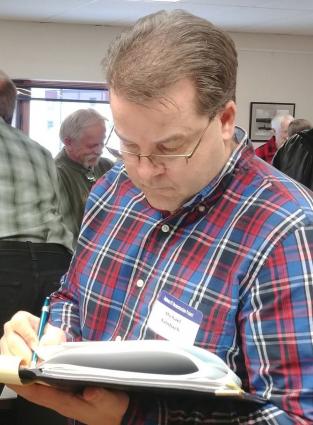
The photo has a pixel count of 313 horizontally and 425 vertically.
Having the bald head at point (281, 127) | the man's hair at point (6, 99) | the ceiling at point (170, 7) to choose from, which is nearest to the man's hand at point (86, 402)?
the man's hair at point (6, 99)

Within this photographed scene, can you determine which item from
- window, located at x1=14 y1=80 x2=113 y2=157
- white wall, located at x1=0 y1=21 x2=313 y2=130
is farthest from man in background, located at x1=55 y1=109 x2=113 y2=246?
window, located at x1=14 y1=80 x2=113 y2=157

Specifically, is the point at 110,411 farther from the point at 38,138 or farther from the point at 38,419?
the point at 38,138

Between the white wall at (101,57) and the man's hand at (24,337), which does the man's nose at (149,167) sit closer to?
the man's hand at (24,337)

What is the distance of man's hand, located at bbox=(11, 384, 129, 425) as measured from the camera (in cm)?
101

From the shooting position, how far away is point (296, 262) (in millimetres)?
975

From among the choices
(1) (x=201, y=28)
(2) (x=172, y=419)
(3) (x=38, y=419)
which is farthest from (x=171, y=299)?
(3) (x=38, y=419)

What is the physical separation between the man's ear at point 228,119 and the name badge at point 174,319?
0.29m

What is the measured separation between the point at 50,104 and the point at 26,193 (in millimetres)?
5562

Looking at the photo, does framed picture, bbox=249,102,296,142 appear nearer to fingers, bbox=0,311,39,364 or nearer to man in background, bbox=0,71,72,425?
man in background, bbox=0,71,72,425

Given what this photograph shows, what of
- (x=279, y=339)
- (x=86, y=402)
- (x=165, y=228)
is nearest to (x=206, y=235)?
(x=165, y=228)

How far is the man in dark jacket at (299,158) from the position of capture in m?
2.30

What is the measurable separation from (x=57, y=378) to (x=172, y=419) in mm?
248

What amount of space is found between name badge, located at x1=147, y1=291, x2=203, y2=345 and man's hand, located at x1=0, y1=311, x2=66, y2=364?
0.63ft

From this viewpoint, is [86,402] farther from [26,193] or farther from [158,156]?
[26,193]
